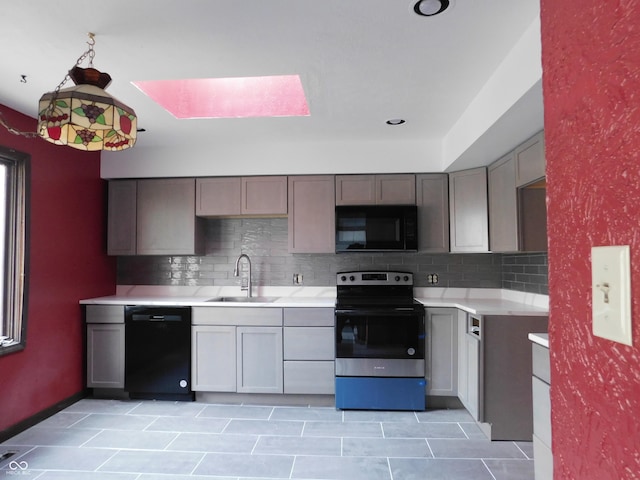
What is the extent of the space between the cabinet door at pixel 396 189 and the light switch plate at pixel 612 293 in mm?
3199

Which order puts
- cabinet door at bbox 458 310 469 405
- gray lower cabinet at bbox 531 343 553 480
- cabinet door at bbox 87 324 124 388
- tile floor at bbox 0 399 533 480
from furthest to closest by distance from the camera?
cabinet door at bbox 87 324 124 388
cabinet door at bbox 458 310 469 405
tile floor at bbox 0 399 533 480
gray lower cabinet at bbox 531 343 553 480

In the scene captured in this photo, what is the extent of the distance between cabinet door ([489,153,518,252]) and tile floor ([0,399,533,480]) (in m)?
1.35

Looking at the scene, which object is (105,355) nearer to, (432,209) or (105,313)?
(105,313)

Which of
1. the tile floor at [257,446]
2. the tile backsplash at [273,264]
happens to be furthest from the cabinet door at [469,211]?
the tile floor at [257,446]

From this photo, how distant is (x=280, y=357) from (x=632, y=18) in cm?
327

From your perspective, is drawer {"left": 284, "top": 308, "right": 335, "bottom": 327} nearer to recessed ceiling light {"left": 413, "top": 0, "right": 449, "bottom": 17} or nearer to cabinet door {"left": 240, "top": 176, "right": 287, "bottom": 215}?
cabinet door {"left": 240, "top": 176, "right": 287, "bottom": 215}

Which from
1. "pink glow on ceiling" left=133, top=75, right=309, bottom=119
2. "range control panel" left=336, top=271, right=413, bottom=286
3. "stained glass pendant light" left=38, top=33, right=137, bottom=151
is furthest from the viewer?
"range control panel" left=336, top=271, right=413, bottom=286

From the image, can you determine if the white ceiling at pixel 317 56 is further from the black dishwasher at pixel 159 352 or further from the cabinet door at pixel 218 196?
the black dishwasher at pixel 159 352

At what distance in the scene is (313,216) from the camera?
373cm

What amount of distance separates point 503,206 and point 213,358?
259cm

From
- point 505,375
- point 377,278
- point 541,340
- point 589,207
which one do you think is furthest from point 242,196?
Result: point 589,207

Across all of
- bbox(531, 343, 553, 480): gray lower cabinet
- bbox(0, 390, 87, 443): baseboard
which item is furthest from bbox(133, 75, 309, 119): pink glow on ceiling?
bbox(0, 390, 87, 443): baseboard

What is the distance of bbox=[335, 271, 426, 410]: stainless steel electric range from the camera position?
327 cm

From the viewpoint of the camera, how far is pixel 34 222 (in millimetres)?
3018
